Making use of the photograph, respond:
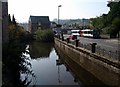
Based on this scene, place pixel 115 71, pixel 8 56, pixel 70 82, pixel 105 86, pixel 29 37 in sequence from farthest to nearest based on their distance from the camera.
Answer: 1. pixel 29 37
2. pixel 70 82
3. pixel 105 86
4. pixel 115 71
5. pixel 8 56

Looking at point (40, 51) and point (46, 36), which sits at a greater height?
point (46, 36)

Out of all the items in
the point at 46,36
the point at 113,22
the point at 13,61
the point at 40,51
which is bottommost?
the point at 40,51

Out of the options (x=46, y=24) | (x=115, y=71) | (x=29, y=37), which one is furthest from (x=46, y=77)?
(x=46, y=24)

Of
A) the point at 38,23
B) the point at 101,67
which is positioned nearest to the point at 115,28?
the point at 101,67

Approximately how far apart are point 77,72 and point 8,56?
16313 millimetres

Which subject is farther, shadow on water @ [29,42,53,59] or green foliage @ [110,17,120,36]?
green foliage @ [110,17,120,36]

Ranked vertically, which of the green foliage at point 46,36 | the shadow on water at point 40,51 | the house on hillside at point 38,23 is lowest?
the shadow on water at point 40,51

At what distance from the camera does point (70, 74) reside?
2983 cm

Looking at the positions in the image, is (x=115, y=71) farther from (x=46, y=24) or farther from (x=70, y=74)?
(x=46, y=24)

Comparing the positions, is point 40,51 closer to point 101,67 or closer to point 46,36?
point 46,36

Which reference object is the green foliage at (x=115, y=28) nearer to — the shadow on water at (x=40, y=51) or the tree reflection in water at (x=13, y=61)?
the shadow on water at (x=40, y=51)

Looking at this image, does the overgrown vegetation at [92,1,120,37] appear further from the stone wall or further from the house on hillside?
the house on hillside

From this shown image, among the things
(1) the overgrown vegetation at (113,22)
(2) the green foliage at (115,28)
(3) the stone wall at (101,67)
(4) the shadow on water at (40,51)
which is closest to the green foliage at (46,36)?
(1) the overgrown vegetation at (113,22)

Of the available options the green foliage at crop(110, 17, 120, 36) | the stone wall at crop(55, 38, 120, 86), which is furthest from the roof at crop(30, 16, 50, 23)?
the stone wall at crop(55, 38, 120, 86)
